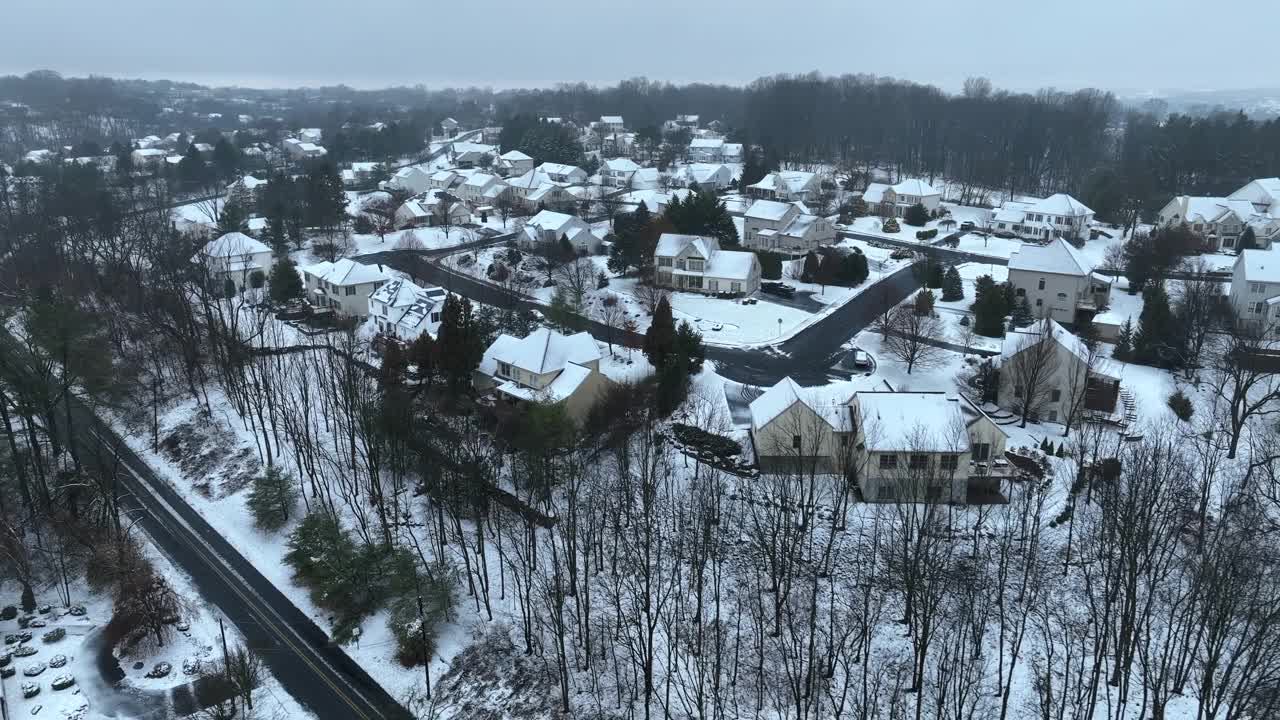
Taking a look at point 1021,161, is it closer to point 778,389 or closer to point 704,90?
point 778,389

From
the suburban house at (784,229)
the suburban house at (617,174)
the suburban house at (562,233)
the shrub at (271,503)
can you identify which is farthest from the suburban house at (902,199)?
the shrub at (271,503)

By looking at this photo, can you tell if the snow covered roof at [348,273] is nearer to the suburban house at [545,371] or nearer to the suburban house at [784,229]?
the suburban house at [545,371]

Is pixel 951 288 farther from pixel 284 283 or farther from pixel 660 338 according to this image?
pixel 284 283

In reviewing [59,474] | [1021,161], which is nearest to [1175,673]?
[59,474]

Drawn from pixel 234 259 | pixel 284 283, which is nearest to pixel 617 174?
pixel 234 259

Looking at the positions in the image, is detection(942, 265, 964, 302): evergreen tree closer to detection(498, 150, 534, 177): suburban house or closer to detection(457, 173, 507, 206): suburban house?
detection(457, 173, 507, 206): suburban house
